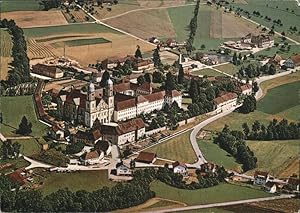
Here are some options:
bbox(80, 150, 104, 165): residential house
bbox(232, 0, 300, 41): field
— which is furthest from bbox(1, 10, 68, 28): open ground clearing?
bbox(80, 150, 104, 165): residential house

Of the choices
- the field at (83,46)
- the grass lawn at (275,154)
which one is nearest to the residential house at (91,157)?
the grass lawn at (275,154)

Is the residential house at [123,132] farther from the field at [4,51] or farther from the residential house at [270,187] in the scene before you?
the field at [4,51]

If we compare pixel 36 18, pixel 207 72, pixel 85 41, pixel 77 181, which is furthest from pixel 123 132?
pixel 36 18

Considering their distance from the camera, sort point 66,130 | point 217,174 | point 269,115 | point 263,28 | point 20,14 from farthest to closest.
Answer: point 20,14
point 263,28
point 66,130
point 269,115
point 217,174

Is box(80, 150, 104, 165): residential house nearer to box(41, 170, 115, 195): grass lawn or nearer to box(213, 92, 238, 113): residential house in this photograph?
box(41, 170, 115, 195): grass lawn

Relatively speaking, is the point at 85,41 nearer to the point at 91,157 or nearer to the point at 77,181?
the point at 91,157

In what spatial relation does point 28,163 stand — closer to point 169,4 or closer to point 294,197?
point 294,197

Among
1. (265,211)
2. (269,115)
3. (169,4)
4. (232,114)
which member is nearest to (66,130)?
(232,114)
